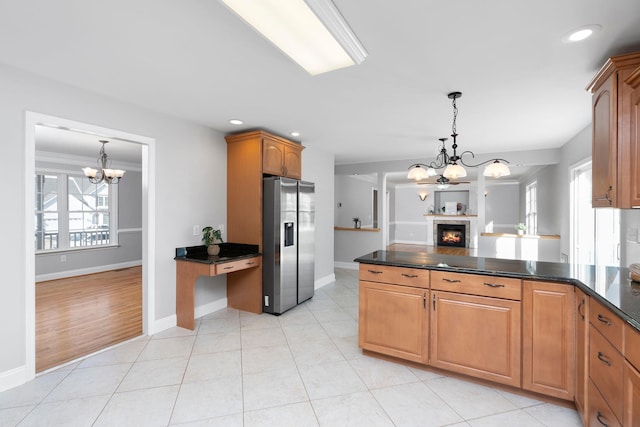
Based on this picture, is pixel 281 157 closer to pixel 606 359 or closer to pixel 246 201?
pixel 246 201

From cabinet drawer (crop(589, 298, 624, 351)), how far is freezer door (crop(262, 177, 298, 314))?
9.49 feet

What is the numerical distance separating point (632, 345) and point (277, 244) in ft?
10.2

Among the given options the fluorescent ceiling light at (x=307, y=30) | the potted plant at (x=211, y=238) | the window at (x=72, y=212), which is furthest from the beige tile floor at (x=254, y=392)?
the window at (x=72, y=212)

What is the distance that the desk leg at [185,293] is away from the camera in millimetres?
3350

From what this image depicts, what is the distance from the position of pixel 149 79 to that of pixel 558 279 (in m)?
3.34

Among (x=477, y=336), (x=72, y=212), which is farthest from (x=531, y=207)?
(x=72, y=212)

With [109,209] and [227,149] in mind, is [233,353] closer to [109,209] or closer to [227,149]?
[227,149]

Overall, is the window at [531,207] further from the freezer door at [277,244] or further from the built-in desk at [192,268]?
the built-in desk at [192,268]

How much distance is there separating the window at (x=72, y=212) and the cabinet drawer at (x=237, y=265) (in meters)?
4.56

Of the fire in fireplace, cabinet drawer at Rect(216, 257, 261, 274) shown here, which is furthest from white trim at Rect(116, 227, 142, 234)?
the fire in fireplace

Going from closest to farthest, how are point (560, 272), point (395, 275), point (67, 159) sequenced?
point (560, 272) < point (395, 275) < point (67, 159)

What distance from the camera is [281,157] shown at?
4.12m

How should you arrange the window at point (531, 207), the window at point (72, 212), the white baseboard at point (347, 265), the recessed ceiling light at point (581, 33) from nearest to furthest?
1. the recessed ceiling light at point (581, 33)
2. the window at point (72, 212)
3. the white baseboard at point (347, 265)
4. the window at point (531, 207)

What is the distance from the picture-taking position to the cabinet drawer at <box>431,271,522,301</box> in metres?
2.15
